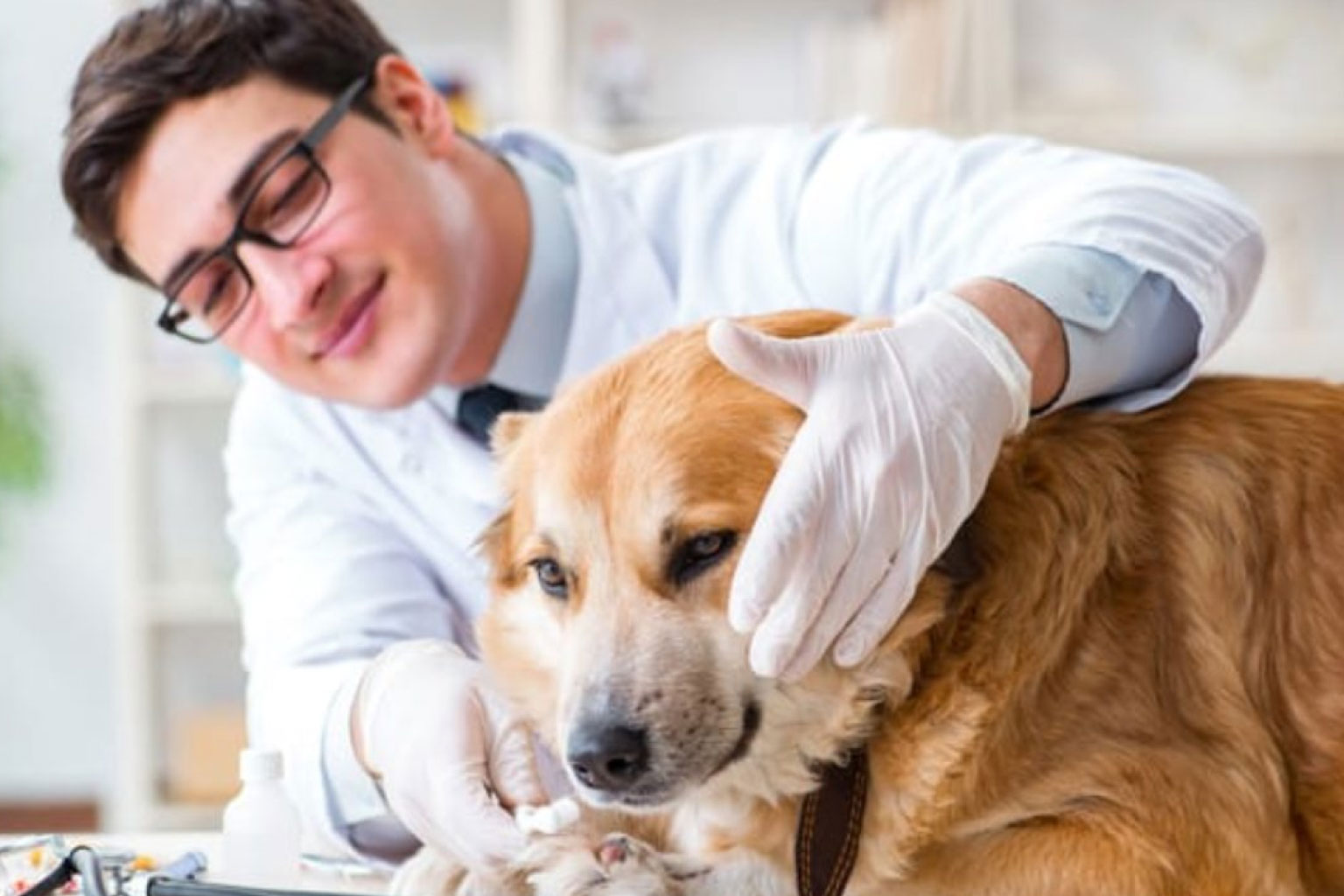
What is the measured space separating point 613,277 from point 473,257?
0.15 m

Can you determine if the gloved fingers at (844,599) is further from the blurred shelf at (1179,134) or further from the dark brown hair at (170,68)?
the blurred shelf at (1179,134)

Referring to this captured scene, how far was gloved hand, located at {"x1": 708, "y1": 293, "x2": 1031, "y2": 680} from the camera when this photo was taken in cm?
137

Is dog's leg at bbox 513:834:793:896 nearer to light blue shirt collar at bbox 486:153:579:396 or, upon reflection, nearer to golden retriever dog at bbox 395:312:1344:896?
golden retriever dog at bbox 395:312:1344:896

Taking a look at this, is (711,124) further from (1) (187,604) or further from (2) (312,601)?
(2) (312,601)

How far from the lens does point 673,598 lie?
4.80 feet

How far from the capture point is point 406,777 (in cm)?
162

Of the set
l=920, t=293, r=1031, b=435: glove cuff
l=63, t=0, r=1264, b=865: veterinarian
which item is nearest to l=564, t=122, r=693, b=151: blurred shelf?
l=63, t=0, r=1264, b=865: veterinarian

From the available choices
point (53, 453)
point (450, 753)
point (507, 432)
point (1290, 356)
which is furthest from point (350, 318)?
point (53, 453)

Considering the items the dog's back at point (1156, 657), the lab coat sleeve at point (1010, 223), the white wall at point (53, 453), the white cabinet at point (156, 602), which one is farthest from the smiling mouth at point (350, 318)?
the white wall at point (53, 453)

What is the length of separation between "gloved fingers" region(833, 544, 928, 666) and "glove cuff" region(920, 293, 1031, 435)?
0.41 feet

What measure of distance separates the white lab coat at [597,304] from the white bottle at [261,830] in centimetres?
25

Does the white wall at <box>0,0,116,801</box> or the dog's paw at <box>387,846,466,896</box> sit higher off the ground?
the dog's paw at <box>387,846,466,896</box>

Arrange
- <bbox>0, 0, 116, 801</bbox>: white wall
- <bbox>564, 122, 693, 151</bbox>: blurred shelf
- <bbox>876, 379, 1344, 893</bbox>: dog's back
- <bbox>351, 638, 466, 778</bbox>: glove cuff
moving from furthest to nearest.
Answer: <bbox>0, 0, 116, 801</bbox>: white wall < <bbox>564, 122, 693, 151</bbox>: blurred shelf < <bbox>351, 638, 466, 778</bbox>: glove cuff < <bbox>876, 379, 1344, 893</bbox>: dog's back

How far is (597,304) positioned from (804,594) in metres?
0.80
